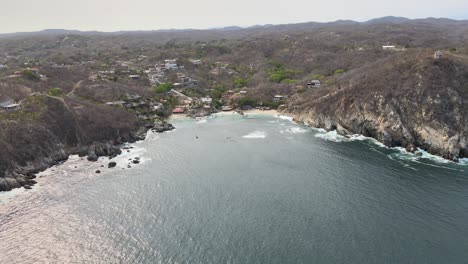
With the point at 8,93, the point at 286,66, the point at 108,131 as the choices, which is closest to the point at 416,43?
the point at 286,66

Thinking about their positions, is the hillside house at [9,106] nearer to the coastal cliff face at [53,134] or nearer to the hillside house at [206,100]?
the coastal cliff face at [53,134]

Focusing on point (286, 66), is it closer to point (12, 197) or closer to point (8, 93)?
point (8, 93)

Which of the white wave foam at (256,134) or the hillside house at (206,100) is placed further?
the hillside house at (206,100)

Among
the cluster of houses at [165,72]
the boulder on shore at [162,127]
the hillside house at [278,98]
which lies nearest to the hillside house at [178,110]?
the boulder on shore at [162,127]

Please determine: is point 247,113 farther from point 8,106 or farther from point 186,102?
point 8,106

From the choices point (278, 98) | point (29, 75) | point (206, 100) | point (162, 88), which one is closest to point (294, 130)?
point (278, 98)

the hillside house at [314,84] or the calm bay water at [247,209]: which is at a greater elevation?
the hillside house at [314,84]
